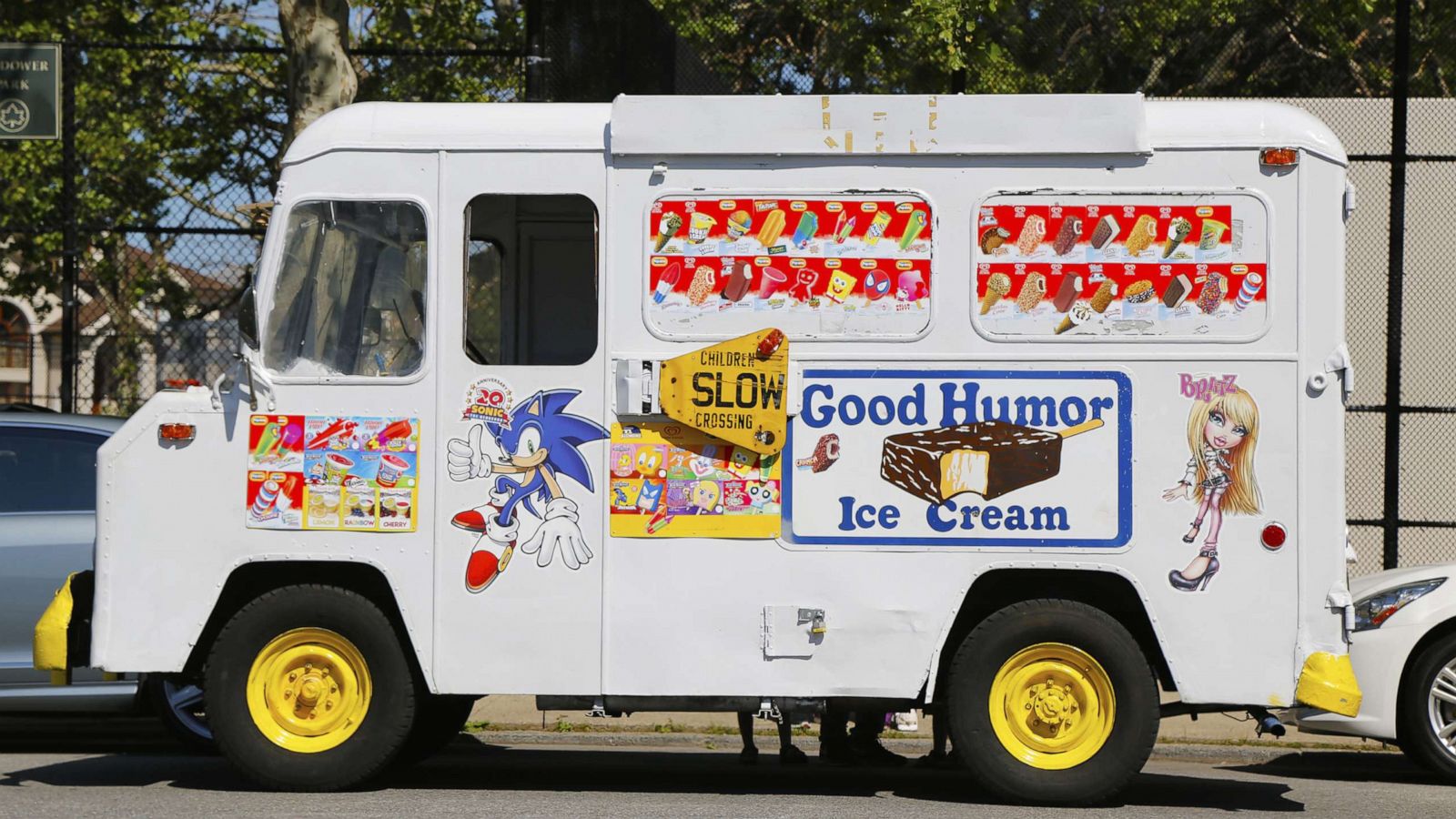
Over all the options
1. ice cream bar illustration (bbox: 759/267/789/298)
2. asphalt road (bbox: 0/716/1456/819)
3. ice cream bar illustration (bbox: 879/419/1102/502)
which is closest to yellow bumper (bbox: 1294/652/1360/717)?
asphalt road (bbox: 0/716/1456/819)

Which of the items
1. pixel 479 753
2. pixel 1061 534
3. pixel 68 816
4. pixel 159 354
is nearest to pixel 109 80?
pixel 159 354

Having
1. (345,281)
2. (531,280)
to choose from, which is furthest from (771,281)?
(345,281)

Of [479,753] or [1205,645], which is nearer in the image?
[1205,645]

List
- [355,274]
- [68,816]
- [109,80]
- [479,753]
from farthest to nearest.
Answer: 1. [109,80]
2. [479,753]
3. [355,274]
4. [68,816]

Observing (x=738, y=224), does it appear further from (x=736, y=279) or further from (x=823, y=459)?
(x=823, y=459)

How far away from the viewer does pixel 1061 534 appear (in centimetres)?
645

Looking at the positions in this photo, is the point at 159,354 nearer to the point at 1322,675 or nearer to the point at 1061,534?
the point at 1061,534

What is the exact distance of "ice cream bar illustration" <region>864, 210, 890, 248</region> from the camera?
655cm

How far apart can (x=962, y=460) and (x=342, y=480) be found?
2.61m

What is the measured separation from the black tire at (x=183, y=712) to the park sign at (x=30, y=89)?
5.03 m

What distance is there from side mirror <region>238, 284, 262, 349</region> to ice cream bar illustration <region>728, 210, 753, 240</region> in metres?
2.01

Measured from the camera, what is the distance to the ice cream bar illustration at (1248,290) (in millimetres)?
6434

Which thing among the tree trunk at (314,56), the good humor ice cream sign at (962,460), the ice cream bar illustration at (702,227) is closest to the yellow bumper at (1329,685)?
the good humor ice cream sign at (962,460)

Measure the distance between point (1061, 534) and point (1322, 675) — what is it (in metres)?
1.17
